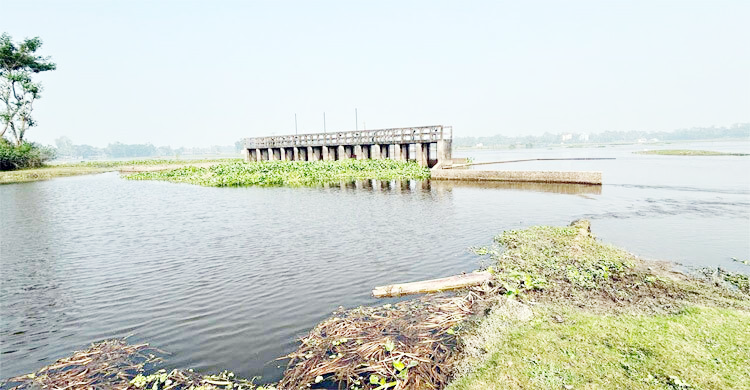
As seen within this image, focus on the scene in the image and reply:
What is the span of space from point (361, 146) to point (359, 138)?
964 millimetres

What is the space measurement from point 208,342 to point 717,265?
12211 mm

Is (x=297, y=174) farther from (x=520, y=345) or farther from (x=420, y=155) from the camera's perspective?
(x=520, y=345)

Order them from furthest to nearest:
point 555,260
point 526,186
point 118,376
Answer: point 526,186
point 555,260
point 118,376

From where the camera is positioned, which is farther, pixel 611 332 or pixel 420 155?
pixel 420 155

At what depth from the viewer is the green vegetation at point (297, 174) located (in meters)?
34.1

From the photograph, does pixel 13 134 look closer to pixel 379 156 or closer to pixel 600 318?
pixel 379 156

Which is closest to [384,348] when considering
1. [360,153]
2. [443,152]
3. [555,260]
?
[555,260]

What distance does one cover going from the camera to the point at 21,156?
50.4m

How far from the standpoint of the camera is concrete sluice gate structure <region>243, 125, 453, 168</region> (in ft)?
124

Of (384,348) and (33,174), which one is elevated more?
(33,174)

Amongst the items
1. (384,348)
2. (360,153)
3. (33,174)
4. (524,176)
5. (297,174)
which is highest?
(360,153)

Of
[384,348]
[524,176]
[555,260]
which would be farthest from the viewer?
[524,176]

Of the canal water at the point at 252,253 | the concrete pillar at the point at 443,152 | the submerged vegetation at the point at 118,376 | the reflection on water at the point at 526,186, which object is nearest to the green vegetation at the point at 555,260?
the canal water at the point at 252,253

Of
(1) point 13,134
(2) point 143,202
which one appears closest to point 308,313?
(2) point 143,202
